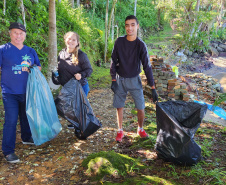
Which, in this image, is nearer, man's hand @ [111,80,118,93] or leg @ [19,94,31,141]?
leg @ [19,94,31,141]

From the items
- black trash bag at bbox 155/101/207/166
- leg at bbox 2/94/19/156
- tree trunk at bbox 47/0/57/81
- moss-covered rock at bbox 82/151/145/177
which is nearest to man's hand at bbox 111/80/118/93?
black trash bag at bbox 155/101/207/166

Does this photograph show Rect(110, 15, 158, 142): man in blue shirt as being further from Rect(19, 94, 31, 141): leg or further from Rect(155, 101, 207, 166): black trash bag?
Rect(19, 94, 31, 141): leg

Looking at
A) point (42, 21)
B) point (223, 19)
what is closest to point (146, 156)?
point (42, 21)

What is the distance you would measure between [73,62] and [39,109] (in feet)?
2.75

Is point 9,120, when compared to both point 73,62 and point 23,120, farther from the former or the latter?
point 73,62

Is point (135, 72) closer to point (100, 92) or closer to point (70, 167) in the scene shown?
point (70, 167)

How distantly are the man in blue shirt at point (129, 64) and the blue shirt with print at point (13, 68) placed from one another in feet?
4.07

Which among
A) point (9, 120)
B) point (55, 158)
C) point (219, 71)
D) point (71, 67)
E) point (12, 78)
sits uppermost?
point (71, 67)

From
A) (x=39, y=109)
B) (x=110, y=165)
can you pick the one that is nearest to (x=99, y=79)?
(x=39, y=109)

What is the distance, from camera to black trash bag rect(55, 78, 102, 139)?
9.37 ft

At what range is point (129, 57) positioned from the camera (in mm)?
2869

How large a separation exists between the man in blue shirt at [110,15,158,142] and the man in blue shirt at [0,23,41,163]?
4.11 feet

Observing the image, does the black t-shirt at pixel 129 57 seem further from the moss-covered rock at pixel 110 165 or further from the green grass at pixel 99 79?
the green grass at pixel 99 79

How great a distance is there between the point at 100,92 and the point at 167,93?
2156 mm
